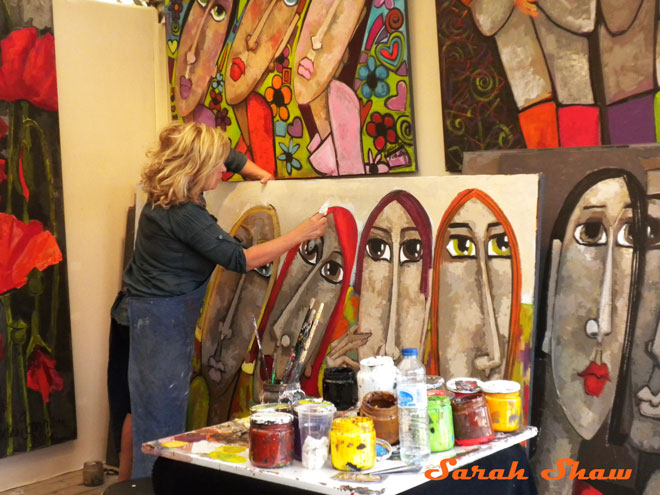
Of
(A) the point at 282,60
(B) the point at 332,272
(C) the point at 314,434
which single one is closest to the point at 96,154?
(A) the point at 282,60

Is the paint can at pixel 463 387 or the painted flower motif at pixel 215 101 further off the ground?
the painted flower motif at pixel 215 101

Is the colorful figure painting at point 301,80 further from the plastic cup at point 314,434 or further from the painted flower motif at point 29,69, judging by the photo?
the plastic cup at point 314,434

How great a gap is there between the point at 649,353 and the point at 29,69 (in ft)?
9.64

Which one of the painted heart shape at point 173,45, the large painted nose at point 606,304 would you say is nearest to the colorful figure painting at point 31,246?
the painted heart shape at point 173,45

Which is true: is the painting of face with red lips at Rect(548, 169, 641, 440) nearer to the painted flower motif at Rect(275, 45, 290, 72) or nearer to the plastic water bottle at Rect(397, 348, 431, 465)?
the plastic water bottle at Rect(397, 348, 431, 465)

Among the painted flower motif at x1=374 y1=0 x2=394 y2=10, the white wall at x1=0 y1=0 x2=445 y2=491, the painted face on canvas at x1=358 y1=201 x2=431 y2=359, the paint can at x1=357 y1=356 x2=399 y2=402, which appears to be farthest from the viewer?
the white wall at x1=0 y1=0 x2=445 y2=491

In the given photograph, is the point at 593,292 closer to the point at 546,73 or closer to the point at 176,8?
the point at 546,73

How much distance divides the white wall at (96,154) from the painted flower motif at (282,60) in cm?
98

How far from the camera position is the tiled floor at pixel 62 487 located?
12.5ft

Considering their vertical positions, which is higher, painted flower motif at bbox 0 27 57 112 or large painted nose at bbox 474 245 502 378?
painted flower motif at bbox 0 27 57 112

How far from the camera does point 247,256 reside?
3.04 meters

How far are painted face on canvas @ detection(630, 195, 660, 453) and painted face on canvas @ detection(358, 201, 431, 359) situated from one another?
705mm

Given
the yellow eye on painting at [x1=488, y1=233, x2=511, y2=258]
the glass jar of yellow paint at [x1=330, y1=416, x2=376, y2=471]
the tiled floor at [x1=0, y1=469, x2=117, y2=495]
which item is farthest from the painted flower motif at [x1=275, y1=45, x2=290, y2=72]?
the tiled floor at [x1=0, y1=469, x2=117, y2=495]

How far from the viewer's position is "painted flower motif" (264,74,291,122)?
139 inches
